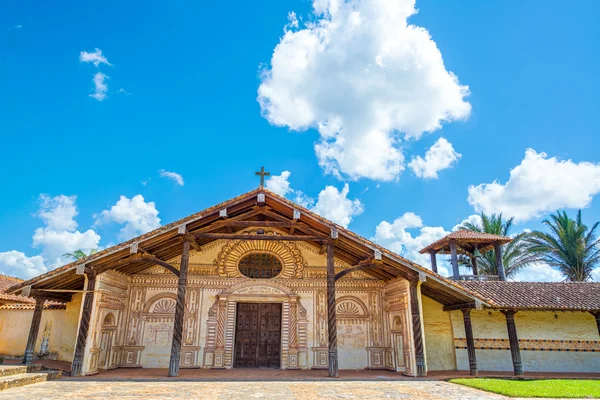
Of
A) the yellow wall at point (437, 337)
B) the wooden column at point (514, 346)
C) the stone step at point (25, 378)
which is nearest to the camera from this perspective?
the stone step at point (25, 378)

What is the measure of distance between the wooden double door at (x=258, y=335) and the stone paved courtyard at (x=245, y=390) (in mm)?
3312

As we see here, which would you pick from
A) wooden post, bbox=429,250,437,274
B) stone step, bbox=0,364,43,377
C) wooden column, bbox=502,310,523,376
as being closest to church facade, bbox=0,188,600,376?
wooden column, bbox=502,310,523,376

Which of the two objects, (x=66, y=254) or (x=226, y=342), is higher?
(x=66, y=254)

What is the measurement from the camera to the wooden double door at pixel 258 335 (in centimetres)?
1292

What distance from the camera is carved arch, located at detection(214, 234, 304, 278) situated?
1371 centimetres

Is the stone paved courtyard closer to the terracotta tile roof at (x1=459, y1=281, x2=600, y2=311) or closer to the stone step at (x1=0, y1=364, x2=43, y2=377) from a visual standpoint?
the stone step at (x1=0, y1=364, x2=43, y2=377)

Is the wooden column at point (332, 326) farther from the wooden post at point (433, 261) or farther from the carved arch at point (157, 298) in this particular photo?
the wooden post at point (433, 261)

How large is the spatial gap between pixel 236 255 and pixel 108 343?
4794mm

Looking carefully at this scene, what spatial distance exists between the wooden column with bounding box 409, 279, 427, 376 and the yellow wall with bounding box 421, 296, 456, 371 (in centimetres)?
240

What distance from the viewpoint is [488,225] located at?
26672 mm

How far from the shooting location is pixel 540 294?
1309 centimetres

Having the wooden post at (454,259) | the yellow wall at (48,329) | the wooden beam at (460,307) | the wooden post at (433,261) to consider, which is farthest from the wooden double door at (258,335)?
the wooden post at (433,261)

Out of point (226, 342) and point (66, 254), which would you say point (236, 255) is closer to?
point (226, 342)

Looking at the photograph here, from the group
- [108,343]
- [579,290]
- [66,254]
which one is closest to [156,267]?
[108,343]
